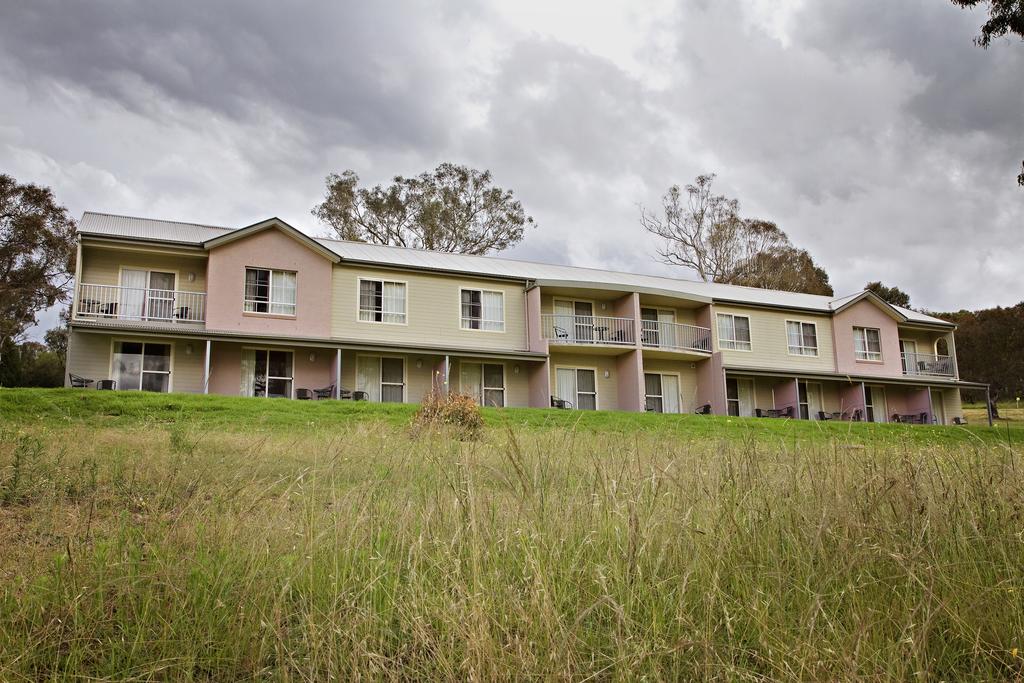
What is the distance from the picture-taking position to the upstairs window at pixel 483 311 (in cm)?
2691

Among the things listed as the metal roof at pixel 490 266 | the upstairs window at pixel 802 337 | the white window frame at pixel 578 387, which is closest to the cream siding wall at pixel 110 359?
the metal roof at pixel 490 266

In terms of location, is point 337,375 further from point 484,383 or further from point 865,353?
point 865,353

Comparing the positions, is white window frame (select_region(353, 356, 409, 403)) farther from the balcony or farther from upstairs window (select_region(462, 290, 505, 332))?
the balcony

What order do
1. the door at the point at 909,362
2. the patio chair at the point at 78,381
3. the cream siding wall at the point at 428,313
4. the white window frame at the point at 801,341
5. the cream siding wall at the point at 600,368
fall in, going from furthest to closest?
the door at the point at 909,362
the white window frame at the point at 801,341
the cream siding wall at the point at 600,368
the cream siding wall at the point at 428,313
the patio chair at the point at 78,381

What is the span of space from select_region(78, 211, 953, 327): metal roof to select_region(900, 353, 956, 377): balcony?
5.40ft

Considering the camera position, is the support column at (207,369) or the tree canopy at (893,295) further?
the tree canopy at (893,295)

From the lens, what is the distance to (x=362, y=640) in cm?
351

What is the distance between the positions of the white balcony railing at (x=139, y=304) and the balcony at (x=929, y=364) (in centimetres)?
3050

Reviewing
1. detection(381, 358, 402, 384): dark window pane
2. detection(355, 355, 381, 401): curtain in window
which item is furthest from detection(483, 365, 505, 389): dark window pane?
detection(355, 355, 381, 401): curtain in window

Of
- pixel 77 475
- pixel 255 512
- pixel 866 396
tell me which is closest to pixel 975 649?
pixel 255 512

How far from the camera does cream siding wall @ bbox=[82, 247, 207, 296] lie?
23.1 metres

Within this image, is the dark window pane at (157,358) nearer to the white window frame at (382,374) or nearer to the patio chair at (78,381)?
the patio chair at (78,381)

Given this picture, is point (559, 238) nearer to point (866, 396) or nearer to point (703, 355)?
point (703, 355)

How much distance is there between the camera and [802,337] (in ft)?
107
